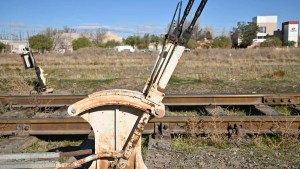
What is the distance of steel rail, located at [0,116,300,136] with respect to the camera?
558 cm

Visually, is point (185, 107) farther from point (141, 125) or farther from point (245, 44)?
point (245, 44)

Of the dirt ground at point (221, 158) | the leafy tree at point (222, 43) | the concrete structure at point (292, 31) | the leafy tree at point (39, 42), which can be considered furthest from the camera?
the concrete structure at point (292, 31)

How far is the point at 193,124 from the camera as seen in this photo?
549cm

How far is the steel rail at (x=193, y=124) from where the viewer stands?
5.58m

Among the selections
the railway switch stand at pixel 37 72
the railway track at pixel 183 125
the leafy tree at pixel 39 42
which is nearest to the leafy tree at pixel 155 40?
the leafy tree at pixel 39 42

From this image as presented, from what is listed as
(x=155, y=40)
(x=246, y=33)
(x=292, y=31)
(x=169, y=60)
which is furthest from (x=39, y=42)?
(x=169, y=60)

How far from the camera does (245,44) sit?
87438 millimetres

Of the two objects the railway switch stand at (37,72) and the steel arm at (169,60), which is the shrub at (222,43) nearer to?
the railway switch stand at (37,72)

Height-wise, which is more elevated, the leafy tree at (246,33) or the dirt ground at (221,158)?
the leafy tree at (246,33)

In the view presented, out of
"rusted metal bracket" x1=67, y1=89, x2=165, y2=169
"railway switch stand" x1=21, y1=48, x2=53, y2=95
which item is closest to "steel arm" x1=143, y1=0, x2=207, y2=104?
"rusted metal bracket" x1=67, y1=89, x2=165, y2=169

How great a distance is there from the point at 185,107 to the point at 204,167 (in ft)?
13.7

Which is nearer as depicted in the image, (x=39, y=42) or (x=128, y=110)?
(x=128, y=110)

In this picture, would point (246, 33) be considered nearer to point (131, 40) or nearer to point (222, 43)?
point (222, 43)

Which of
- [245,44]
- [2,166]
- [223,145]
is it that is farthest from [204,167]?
[245,44]
